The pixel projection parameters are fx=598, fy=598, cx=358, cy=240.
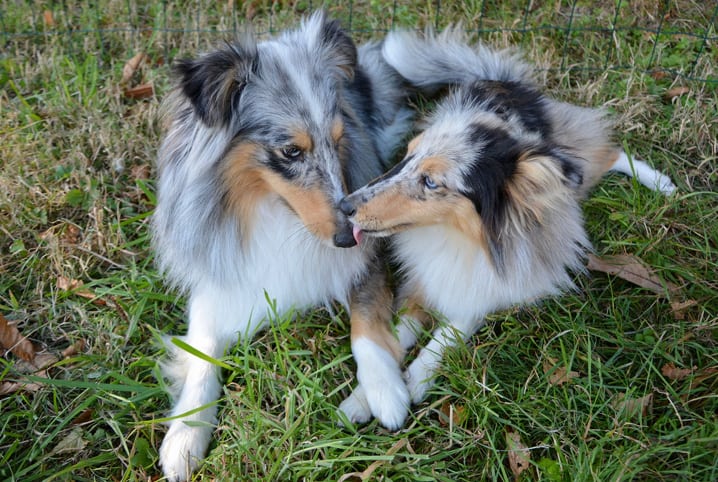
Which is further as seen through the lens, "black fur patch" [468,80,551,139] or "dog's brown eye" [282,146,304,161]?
"black fur patch" [468,80,551,139]

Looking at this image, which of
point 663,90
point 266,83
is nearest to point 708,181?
point 663,90

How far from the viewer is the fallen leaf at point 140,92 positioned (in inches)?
149

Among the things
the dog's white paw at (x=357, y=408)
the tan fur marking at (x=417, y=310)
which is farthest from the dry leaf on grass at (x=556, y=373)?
the dog's white paw at (x=357, y=408)

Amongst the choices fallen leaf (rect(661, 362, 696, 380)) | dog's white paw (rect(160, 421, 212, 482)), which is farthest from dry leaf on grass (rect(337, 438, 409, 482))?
fallen leaf (rect(661, 362, 696, 380))

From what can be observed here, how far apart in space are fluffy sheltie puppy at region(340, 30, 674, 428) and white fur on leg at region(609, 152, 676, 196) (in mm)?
359

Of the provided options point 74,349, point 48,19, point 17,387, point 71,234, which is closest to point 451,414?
point 74,349

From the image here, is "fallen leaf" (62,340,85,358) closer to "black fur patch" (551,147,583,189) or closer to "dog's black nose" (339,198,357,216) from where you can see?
"dog's black nose" (339,198,357,216)

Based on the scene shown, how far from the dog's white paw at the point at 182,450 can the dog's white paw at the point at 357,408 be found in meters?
0.55

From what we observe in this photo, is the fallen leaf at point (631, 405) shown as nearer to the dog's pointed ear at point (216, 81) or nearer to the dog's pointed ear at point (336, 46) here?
the dog's pointed ear at point (336, 46)

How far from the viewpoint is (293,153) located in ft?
7.62

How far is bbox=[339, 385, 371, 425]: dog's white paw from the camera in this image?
7.96 ft

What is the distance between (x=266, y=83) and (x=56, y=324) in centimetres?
155

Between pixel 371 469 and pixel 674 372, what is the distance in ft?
4.42

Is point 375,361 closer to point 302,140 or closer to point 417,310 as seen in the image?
point 417,310
